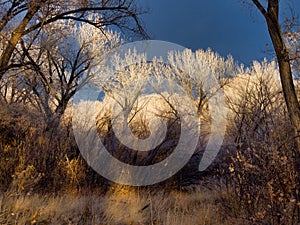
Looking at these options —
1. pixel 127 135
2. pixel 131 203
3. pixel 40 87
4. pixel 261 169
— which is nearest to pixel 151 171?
pixel 127 135

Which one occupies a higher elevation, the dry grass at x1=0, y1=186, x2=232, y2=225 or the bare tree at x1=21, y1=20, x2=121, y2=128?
the bare tree at x1=21, y1=20, x2=121, y2=128

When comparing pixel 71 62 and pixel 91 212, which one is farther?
pixel 71 62

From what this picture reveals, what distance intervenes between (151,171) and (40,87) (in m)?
16.4

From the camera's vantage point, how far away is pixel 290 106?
5.90m

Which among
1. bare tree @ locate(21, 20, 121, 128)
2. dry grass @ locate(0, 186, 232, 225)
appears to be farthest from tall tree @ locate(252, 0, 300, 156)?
bare tree @ locate(21, 20, 121, 128)

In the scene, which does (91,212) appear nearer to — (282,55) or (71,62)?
(282,55)

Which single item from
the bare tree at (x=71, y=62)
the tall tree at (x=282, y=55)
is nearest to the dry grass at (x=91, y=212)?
the tall tree at (x=282, y=55)

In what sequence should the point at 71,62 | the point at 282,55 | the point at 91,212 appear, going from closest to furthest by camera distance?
the point at 91,212, the point at 282,55, the point at 71,62

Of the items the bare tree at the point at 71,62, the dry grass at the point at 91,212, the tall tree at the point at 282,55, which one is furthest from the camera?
the bare tree at the point at 71,62

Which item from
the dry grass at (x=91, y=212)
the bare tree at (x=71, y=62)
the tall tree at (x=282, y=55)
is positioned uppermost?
the bare tree at (x=71, y=62)

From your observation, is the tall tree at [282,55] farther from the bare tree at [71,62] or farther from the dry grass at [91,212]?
the bare tree at [71,62]

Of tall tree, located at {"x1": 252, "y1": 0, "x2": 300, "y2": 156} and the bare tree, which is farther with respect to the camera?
the bare tree

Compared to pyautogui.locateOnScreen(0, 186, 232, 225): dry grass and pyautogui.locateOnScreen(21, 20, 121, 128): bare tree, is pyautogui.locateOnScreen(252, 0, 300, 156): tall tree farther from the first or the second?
pyautogui.locateOnScreen(21, 20, 121, 128): bare tree

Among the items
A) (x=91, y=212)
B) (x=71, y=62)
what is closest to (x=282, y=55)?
(x=91, y=212)
